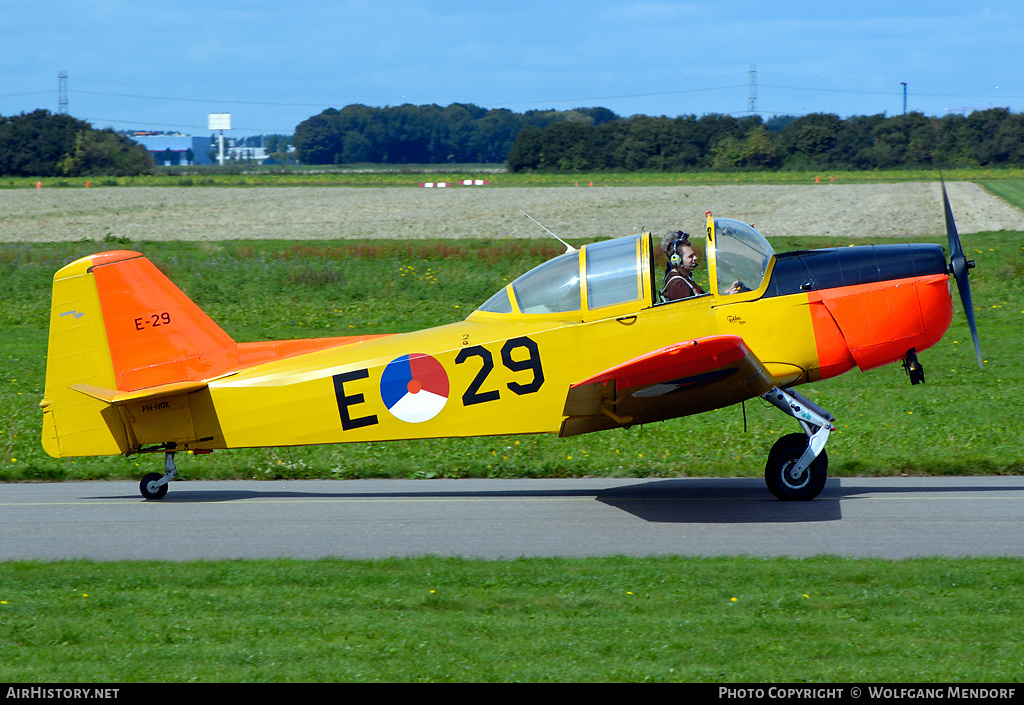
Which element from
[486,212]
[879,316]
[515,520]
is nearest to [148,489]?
[515,520]

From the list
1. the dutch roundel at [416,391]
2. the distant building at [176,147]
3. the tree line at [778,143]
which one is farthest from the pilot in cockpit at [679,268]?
the distant building at [176,147]

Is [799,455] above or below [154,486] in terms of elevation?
above

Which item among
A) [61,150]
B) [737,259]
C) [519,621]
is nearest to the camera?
[519,621]

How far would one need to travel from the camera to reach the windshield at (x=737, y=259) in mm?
8102

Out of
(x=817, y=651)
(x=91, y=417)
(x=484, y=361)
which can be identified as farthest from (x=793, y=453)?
(x=91, y=417)

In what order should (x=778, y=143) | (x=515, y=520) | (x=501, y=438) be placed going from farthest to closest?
1. (x=778, y=143)
2. (x=501, y=438)
3. (x=515, y=520)

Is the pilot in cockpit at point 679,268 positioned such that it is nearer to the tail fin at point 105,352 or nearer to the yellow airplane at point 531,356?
the yellow airplane at point 531,356

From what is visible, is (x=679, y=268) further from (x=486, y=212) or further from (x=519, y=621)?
(x=486, y=212)

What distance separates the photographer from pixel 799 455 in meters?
8.43

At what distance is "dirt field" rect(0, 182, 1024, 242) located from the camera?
35.1 metres

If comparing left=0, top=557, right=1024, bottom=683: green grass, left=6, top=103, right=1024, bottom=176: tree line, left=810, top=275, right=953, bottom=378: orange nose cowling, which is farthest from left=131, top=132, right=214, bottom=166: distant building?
left=0, top=557, right=1024, bottom=683: green grass

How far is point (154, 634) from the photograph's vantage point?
5.34m

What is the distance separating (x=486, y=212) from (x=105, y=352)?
37401mm

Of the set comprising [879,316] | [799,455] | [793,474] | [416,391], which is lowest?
[793,474]
